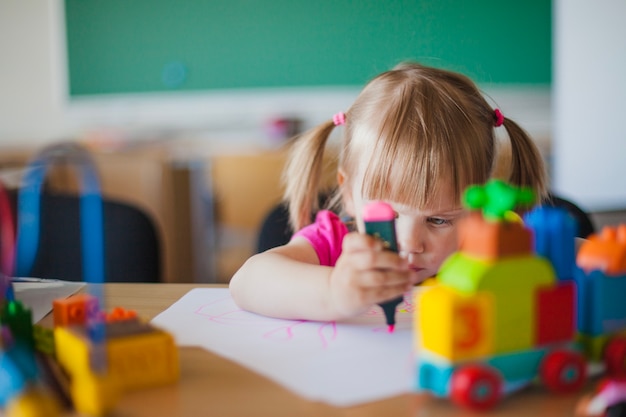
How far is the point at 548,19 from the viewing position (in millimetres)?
2623

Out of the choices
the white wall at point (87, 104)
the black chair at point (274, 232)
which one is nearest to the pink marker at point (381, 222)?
the black chair at point (274, 232)

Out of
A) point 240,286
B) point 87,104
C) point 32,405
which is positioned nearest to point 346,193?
point 240,286

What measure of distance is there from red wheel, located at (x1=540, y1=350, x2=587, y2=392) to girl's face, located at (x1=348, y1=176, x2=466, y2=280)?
0.36 metres

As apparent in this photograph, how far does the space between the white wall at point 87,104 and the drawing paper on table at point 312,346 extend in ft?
7.53

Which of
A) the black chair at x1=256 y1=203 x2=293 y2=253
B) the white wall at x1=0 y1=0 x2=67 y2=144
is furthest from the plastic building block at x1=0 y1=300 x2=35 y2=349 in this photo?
the white wall at x1=0 y1=0 x2=67 y2=144

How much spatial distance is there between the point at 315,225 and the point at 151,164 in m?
1.81

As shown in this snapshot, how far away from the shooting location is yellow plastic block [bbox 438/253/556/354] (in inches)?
17.4

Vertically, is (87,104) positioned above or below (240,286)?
above

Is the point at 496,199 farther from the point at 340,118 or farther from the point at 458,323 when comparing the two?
the point at 340,118

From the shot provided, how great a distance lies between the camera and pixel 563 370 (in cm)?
46

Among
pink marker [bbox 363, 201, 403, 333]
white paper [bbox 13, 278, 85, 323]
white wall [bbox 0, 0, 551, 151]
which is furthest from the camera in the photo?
white wall [bbox 0, 0, 551, 151]

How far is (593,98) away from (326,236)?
993 millimetres

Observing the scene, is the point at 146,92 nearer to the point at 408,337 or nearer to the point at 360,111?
the point at 360,111

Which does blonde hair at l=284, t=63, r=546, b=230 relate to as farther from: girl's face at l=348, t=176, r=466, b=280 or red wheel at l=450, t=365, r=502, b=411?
red wheel at l=450, t=365, r=502, b=411
